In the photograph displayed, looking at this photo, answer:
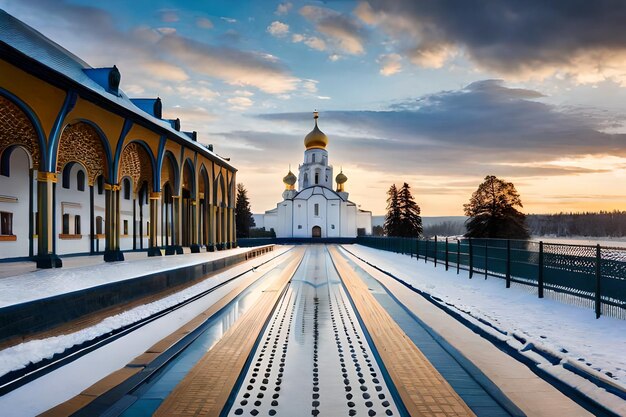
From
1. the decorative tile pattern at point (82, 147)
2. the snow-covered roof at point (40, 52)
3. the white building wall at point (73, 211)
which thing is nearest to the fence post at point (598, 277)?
the snow-covered roof at point (40, 52)

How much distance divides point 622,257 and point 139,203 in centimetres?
2897

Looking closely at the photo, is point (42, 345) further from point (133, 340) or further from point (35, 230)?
point (35, 230)

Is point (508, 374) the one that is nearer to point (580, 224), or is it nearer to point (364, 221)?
point (364, 221)

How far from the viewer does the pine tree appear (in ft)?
228

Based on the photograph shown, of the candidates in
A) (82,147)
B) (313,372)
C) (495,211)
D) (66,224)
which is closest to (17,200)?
(82,147)

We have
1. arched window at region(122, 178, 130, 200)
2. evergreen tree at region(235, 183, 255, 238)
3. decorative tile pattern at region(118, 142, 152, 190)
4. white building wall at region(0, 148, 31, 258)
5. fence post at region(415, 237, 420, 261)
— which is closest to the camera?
white building wall at region(0, 148, 31, 258)

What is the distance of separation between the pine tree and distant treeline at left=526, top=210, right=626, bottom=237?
301ft

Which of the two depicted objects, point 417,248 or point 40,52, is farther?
point 417,248

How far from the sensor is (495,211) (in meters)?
49.2

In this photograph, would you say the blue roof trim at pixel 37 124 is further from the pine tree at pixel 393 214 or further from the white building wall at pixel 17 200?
the pine tree at pixel 393 214

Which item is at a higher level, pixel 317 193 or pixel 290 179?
pixel 290 179

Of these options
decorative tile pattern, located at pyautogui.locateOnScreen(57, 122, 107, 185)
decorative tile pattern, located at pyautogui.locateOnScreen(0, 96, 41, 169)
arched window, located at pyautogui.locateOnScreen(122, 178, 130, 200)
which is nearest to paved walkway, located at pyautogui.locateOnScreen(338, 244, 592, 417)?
decorative tile pattern, located at pyautogui.locateOnScreen(0, 96, 41, 169)

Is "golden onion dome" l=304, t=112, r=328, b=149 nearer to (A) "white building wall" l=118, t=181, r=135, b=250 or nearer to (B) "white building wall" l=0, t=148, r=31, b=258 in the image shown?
(A) "white building wall" l=118, t=181, r=135, b=250

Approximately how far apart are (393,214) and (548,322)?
206ft
